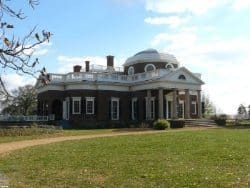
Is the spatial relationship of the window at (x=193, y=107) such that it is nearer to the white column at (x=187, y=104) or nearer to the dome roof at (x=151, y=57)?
the white column at (x=187, y=104)

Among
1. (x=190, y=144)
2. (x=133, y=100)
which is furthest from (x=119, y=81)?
(x=190, y=144)

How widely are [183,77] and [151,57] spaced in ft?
19.7

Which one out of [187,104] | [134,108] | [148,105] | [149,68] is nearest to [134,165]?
[187,104]

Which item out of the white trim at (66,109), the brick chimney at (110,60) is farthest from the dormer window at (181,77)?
the brick chimney at (110,60)

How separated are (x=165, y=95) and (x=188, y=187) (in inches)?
1595

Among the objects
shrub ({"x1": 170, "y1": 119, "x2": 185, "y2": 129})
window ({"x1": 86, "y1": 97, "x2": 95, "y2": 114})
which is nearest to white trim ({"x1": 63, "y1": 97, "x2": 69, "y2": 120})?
window ({"x1": 86, "y1": 97, "x2": 95, "y2": 114})

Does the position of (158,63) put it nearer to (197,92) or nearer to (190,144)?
(197,92)

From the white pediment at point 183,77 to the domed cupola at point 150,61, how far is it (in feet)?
15.4

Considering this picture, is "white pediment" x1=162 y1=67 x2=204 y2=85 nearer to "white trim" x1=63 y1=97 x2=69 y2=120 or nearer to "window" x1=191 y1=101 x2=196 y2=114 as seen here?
"window" x1=191 y1=101 x2=196 y2=114

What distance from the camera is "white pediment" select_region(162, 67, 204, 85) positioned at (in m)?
50.3

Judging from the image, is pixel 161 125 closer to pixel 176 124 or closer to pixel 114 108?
pixel 176 124

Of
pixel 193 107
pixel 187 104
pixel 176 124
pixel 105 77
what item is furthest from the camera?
pixel 193 107

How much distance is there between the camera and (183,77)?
51.4m

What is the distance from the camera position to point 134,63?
5684 cm
